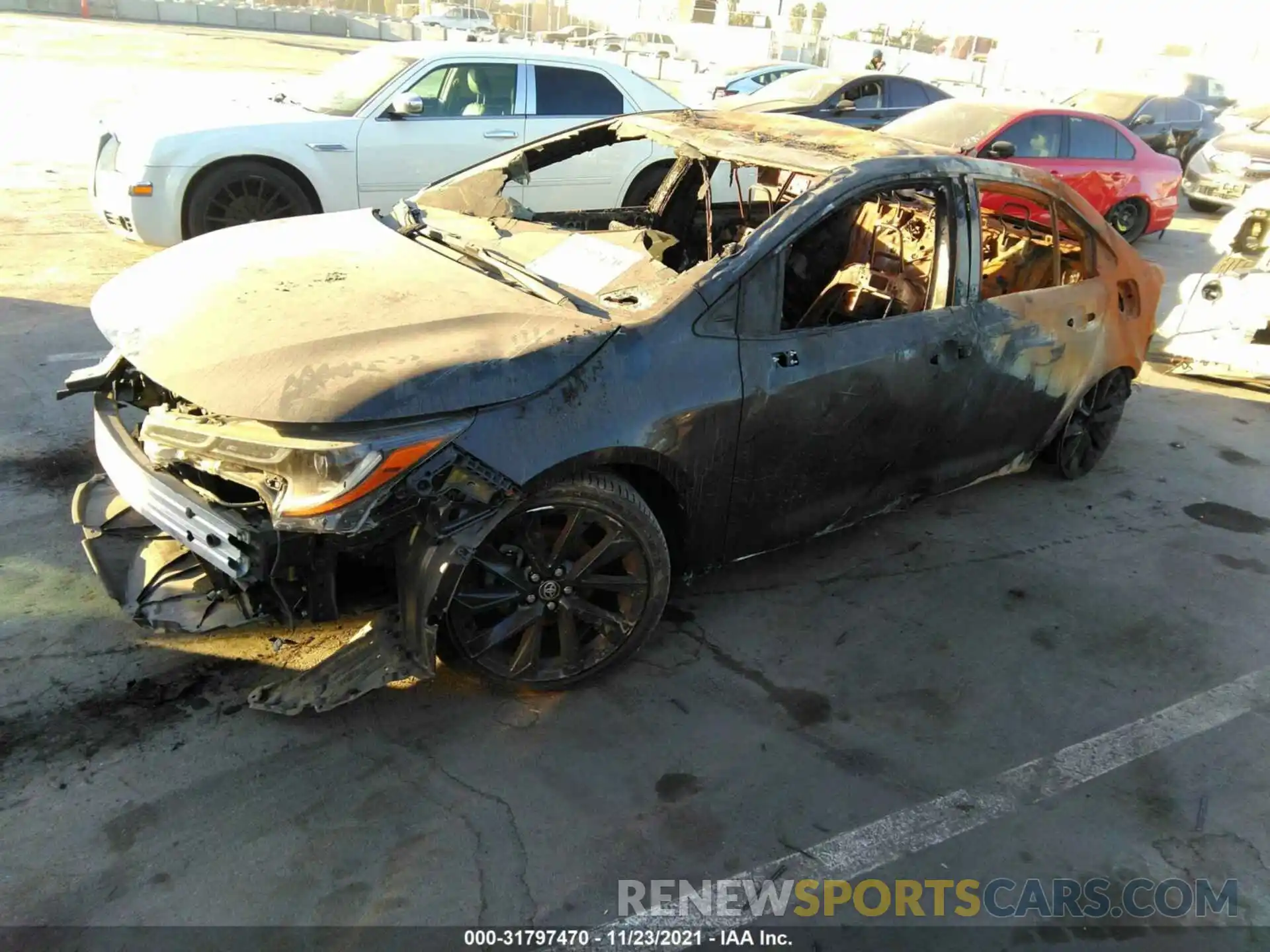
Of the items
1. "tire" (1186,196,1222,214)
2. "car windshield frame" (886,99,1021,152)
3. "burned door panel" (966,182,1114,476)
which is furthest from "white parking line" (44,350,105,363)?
"tire" (1186,196,1222,214)

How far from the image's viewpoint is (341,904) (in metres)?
2.33

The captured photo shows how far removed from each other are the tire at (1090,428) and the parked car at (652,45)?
2885 centimetres

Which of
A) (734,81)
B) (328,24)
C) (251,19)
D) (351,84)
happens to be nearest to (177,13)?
(251,19)

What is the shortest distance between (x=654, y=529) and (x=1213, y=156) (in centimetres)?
1440

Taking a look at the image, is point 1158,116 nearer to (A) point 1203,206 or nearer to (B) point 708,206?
(A) point 1203,206

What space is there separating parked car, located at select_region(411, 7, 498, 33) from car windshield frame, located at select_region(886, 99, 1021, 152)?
29605 millimetres

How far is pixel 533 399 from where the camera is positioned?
2680mm

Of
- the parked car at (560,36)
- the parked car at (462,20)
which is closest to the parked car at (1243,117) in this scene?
the parked car at (560,36)

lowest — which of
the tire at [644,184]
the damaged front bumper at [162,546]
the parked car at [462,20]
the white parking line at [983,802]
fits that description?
the white parking line at [983,802]

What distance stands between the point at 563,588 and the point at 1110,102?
14353mm

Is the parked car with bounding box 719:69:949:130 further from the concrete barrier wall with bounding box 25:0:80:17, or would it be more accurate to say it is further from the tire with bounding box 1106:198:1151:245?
the concrete barrier wall with bounding box 25:0:80:17

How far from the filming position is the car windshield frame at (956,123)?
898cm

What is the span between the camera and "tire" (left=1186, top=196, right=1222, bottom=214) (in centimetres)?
1434

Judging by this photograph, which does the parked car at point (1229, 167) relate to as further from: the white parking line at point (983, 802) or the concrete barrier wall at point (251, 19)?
the concrete barrier wall at point (251, 19)
